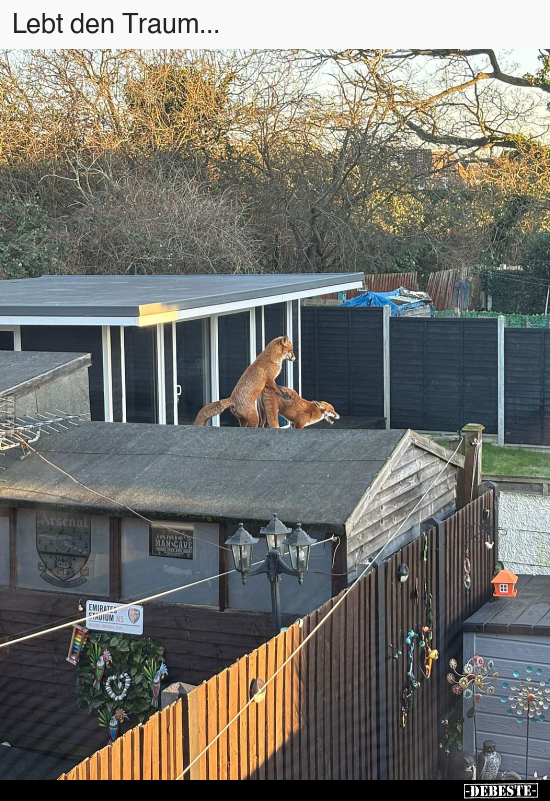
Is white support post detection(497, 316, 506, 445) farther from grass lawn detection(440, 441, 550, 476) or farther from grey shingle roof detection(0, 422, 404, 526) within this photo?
grey shingle roof detection(0, 422, 404, 526)

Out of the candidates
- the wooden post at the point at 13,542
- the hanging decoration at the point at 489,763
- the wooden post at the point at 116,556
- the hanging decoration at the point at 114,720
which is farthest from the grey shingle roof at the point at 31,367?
the hanging decoration at the point at 489,763

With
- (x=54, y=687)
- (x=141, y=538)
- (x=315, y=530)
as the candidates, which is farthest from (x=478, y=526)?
(x=54, y=687)

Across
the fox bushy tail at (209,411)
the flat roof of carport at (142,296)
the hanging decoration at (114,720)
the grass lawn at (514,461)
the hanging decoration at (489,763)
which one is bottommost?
the hanging decoration at (489,763)

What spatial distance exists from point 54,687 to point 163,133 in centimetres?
2062

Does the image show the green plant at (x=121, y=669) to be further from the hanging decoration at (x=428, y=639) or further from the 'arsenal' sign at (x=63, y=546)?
the hanging decoration at (x=428, y=639)

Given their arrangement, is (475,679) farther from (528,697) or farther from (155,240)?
(155,240)

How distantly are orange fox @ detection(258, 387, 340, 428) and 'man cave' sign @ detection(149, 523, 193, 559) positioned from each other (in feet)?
12.8

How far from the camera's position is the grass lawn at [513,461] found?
46.8ft

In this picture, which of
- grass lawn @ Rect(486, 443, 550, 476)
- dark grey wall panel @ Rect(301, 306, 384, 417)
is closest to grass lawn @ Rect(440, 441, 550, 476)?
grass lawn @ Rect(486, 443, 550, 476)

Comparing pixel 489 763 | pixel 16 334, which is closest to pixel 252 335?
pixel 16 334

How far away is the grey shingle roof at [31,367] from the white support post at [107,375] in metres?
1.82

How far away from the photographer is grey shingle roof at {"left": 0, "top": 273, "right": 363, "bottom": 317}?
34.8ft

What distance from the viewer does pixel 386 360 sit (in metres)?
16.8
